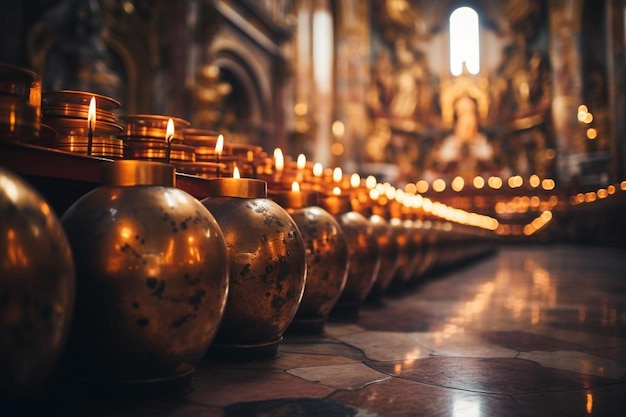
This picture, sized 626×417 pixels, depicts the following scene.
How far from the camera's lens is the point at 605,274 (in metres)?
6.07

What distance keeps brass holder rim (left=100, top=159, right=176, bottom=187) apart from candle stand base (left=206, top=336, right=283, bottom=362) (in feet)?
1.98

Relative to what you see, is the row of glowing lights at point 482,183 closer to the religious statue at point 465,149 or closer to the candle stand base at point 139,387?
the religious statue at point 465,149

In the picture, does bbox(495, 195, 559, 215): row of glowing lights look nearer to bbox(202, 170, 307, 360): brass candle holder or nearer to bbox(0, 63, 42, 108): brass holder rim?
bbox(202, 170, 307, 360): brass candle holder

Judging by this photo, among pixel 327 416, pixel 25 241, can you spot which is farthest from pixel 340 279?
pixel 25 241

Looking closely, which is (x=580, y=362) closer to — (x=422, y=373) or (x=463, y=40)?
(x=422, y=373)

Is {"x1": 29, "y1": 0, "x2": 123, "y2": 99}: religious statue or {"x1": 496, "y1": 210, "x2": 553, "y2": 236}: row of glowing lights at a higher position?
{"x1": 29, "y1": 0, "x2": 123, "y2": 99}: religious statue

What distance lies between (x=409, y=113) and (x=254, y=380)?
26441mm

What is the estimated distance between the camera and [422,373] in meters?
1.61

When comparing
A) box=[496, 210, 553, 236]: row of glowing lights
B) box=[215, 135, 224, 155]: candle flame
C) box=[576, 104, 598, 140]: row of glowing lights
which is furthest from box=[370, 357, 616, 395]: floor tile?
box=[576, 104, 598, 140]: row of glowing lights

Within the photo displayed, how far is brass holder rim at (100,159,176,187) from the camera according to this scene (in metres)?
1.25

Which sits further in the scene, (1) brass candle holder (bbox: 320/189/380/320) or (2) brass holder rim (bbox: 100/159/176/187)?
(1) brass candle holder (bbox: 320/189/380/320)

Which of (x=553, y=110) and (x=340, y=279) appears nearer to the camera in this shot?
(x=340, y=279)

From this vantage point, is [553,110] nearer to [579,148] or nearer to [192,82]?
[579,148]

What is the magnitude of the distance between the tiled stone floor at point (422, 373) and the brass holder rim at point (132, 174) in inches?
18.7
